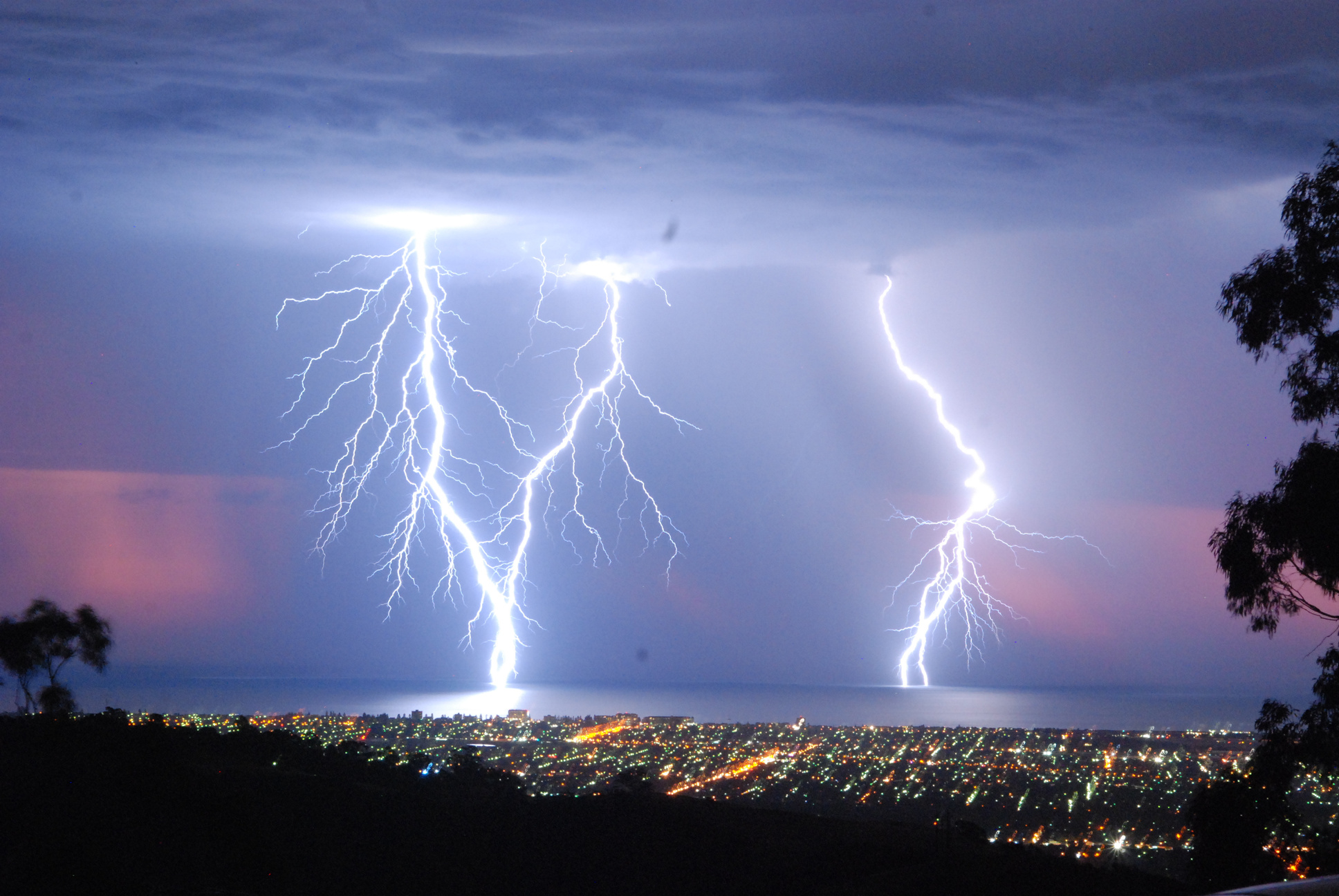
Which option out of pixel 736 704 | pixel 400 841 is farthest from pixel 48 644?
pixel 736 704

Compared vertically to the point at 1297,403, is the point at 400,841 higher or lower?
lower

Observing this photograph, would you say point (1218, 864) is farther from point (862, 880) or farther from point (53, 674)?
point (53, 674)

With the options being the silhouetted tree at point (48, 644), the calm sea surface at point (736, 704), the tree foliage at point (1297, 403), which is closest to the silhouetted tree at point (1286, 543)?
the tree foliage at point (1297, 403)

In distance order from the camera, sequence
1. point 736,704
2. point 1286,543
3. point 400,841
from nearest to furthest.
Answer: point 1286,543
point 400,841
point 736,704

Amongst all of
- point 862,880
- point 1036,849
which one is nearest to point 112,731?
point 862,880

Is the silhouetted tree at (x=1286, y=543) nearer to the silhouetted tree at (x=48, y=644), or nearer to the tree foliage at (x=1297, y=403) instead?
the tree foliage at (x=1297, y=403)

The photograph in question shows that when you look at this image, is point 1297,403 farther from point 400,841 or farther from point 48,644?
point 48,644
